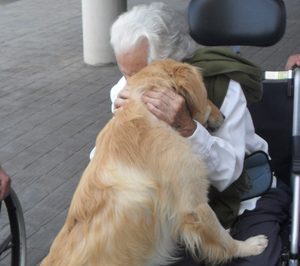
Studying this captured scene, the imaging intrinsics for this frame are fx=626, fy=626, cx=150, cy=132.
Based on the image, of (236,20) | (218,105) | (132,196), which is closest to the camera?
(132,196)

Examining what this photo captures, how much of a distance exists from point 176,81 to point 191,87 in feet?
0.22

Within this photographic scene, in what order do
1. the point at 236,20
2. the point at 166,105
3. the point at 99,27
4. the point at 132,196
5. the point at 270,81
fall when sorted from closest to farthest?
the point at 132,196
the point at 166,105
the point at 270,81
the point at 236,20
the point at 99,27

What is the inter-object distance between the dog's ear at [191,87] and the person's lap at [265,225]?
0.61 m

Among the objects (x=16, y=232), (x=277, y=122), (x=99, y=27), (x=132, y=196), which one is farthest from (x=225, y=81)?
(x=99, y=27)

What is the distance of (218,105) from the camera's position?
2762 millimetres

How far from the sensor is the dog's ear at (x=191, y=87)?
2521mm

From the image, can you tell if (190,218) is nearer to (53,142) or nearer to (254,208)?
(254,208)

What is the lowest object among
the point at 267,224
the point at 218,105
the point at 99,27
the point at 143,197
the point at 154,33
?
the point at 99,27

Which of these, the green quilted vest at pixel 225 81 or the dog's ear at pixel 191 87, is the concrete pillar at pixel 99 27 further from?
the dog's ear at pixel 191 87

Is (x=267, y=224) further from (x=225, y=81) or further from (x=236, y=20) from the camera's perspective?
(x=236, y=20)

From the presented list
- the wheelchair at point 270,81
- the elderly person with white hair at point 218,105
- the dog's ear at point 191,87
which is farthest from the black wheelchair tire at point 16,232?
the wheelchair at point 270,81

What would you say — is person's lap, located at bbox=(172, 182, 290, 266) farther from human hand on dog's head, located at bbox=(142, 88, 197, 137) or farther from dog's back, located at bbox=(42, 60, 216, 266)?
human hand on dog's head, located at bbox=(142, 88, 197, 137)

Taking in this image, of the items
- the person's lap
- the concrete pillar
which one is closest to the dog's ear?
the person's lap

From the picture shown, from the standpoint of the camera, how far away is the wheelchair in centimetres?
276
